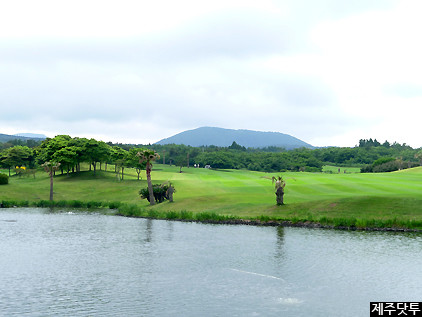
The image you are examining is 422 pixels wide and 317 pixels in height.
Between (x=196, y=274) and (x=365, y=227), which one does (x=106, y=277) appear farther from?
(x=365, y=227)

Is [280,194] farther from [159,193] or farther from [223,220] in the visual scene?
[159,193]

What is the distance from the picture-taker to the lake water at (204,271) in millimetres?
28797

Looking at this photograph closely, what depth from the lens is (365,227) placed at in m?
58.4

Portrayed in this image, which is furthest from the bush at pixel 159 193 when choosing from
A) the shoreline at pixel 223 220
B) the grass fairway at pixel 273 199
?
the shoreline at pixel 223 220

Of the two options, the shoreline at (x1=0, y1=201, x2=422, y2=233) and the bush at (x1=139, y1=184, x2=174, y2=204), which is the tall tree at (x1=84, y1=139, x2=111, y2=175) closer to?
the bush at (x1=139, y1=184, x2=174, y2=204)

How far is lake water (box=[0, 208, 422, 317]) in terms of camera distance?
1134 inches

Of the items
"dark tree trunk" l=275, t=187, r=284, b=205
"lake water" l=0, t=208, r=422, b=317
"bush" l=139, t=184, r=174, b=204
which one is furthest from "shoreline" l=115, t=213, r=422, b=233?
"bush" l=139, t=184, r=174, b=204

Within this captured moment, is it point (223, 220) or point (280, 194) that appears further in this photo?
point (280, 194)

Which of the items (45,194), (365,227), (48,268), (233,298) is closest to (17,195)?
(45,194)

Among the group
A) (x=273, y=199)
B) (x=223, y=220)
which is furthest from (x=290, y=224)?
(x=273, y=199)

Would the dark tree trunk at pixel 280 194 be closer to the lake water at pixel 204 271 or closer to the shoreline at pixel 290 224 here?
the shoreline at pixel 290 224

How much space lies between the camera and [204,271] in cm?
3809

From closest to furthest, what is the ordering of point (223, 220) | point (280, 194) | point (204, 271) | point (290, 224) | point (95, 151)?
point (204, 271)
point (290, 224)
point (223, 220)
point (280, 194)
point (95, 151)

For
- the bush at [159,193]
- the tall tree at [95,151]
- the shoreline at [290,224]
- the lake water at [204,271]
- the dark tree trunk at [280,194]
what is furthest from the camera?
the tall tree at [95,151]
